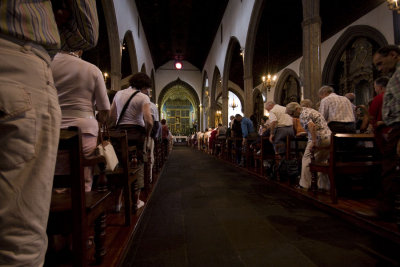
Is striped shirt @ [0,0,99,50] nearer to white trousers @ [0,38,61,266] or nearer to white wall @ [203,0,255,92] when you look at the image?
white trousers @ [0,38,61,266]

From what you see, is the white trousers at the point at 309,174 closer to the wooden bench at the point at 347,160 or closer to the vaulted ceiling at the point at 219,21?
the wooden bench at the point at 347,160

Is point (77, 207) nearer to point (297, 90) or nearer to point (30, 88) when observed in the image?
point (30, 88)

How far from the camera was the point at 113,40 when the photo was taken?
6.58 metres

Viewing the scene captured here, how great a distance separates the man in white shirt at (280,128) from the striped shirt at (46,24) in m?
3.26

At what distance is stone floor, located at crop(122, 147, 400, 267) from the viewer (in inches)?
56.2

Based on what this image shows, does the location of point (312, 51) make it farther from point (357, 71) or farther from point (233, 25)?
point (233, 25)

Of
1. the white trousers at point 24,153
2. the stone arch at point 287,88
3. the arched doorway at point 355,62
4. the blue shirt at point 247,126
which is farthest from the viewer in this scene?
the stone arch at point 287,88

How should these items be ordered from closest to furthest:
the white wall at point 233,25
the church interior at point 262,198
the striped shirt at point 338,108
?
the church interior at point 262,198
the striped shirt at point 338,108
the white wall at point 233,25

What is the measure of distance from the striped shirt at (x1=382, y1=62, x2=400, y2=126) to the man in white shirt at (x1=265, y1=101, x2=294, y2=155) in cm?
197

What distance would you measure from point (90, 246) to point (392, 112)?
2376 millimetres

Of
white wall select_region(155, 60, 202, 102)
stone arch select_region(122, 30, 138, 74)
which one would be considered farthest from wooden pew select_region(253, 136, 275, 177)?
white wall select_region(155, 60, 202, 102)

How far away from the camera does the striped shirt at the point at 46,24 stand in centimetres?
66

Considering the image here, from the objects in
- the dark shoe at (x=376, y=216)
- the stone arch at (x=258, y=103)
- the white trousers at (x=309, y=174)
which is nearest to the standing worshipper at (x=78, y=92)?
the dark shoe at (x=376, y=216)

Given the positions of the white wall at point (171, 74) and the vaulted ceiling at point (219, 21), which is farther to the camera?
the white wall at point (171, 74)
